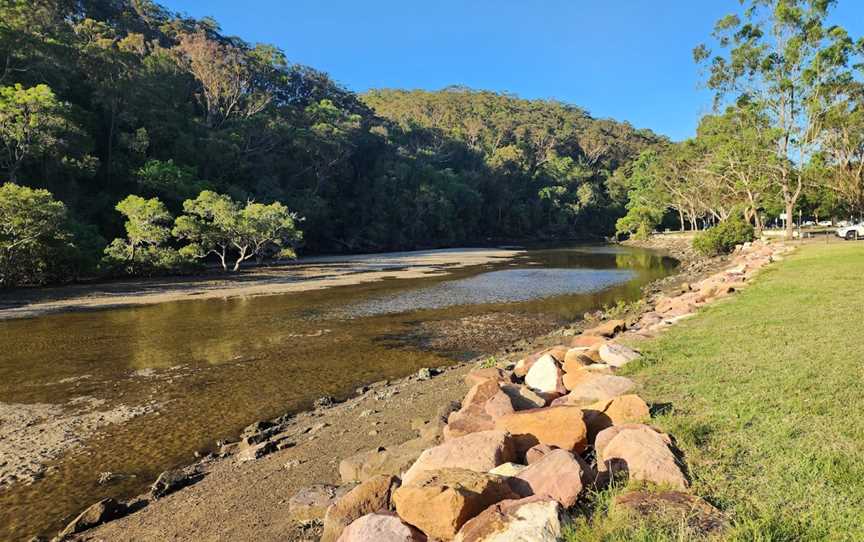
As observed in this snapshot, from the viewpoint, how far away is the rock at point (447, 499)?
12.2 ft

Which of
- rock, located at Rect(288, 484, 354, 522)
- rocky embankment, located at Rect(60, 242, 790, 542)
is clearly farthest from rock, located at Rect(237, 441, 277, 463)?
rock, located at Rect(288, 484, 354, 522)

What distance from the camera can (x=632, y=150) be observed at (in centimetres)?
12725

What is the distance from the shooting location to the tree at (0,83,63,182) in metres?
36.0

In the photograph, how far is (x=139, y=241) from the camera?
37125 mm

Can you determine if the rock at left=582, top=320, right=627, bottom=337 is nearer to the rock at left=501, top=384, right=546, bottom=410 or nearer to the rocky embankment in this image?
the rocky embankment

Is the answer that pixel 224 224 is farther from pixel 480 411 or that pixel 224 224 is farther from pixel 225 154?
pixel 480 411

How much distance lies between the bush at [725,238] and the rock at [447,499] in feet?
150

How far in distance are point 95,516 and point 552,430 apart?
17.3 feet

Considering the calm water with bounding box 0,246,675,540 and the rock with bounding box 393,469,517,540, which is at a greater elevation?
the rock with bounding box 393,469,517,540

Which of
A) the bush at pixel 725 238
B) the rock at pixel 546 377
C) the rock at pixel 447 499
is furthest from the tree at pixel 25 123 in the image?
the bush at pixel 725 238

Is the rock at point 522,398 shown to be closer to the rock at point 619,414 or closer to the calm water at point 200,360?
the rock at point 619,414

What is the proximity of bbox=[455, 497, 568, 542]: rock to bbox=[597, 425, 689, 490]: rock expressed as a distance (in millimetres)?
910

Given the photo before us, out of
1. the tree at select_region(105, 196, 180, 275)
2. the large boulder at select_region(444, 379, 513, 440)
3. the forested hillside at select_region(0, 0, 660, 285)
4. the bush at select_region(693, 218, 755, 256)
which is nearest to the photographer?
the large boulder at select_region(444, 379, 513, 440)

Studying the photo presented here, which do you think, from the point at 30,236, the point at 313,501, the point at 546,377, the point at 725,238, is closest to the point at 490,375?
the point at 546,377
